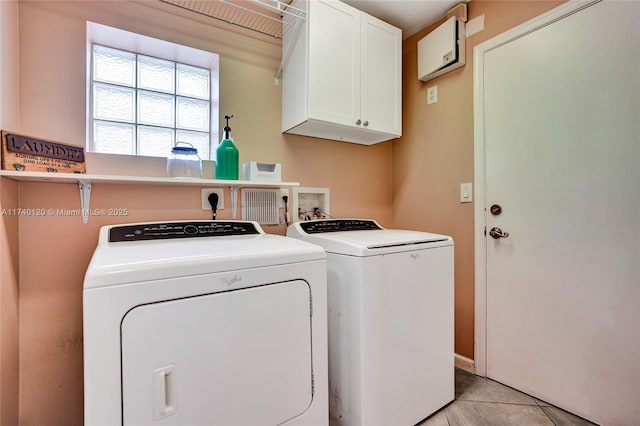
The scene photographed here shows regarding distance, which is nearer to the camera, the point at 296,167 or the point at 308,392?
the point at 308,392

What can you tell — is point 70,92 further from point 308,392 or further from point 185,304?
point 308,392

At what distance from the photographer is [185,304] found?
93cm

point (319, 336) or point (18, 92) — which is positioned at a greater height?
point (18, 92)

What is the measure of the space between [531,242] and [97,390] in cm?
205

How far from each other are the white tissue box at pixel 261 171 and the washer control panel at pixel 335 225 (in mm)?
330

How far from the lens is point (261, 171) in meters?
1.80

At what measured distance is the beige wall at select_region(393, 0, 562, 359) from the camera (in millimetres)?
1974

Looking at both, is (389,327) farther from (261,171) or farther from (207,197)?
(207,197)

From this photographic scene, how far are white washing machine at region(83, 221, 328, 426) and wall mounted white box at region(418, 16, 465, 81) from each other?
5.47ft

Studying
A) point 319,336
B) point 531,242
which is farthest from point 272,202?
point 531,242

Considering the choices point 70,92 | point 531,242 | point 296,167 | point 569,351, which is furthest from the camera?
point 296,167

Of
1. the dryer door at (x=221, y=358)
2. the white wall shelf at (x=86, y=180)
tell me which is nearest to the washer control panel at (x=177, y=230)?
the white wall shelf at (x=86, y=180)

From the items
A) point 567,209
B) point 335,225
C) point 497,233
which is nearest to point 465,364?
point 497,233

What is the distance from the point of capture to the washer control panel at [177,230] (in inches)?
53.3
